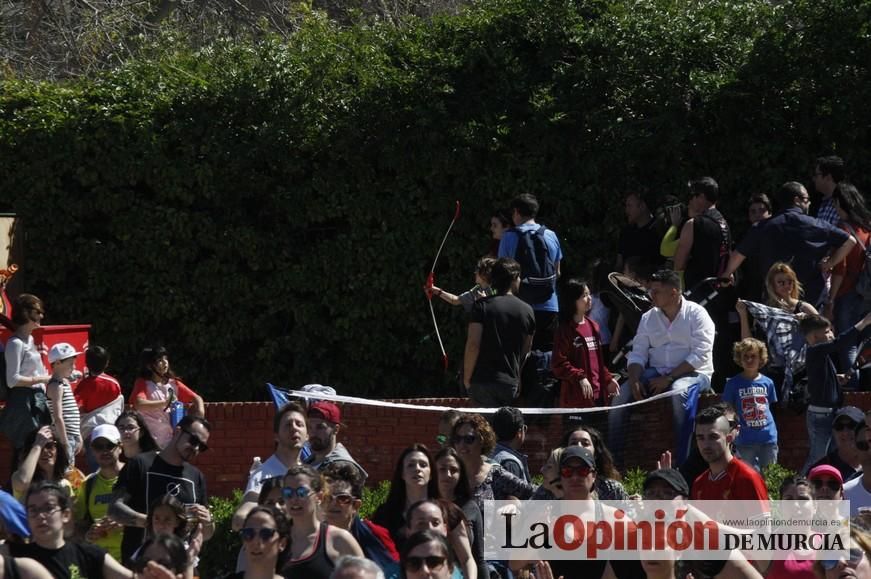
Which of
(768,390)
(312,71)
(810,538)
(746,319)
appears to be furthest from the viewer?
(312,71)

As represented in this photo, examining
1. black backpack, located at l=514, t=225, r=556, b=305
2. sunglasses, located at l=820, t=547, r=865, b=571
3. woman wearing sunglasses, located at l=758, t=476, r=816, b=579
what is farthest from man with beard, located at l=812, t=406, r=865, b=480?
black backpack, located at l=514, t=225, r=556, b=305

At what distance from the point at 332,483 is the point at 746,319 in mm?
4606

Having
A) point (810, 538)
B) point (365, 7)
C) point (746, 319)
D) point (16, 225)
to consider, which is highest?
point (365, 7)

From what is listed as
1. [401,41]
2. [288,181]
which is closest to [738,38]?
[401,41]

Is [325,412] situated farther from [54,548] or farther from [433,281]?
[433,281]

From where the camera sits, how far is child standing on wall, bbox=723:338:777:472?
1048cm

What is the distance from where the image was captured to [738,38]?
1384cm

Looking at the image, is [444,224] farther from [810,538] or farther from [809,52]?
[810,538]

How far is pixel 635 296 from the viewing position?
1242cm

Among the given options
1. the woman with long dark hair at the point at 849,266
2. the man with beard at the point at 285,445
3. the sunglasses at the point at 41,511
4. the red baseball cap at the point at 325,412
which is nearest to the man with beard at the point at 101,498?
the man with beard at the point at 285,445

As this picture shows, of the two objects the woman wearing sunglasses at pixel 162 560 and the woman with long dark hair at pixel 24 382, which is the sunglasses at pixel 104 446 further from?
the woman with long dark hair at pixel 24 382

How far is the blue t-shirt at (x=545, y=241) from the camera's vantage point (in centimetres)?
1244

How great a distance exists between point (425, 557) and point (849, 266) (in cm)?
649

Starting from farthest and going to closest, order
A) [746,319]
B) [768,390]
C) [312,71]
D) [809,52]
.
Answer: [312,71]
[809,52]
[746,319]
[768,390]
